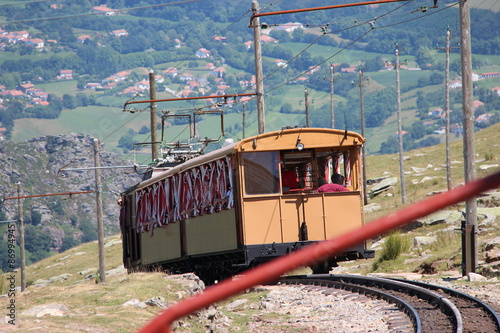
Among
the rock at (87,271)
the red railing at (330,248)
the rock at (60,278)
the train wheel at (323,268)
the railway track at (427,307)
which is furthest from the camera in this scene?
the rock at (87,271)

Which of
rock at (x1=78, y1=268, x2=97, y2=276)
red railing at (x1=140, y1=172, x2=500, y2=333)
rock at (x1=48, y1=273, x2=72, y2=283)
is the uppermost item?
red railing at (x1=140, y1=172, x2=500, y2=333)

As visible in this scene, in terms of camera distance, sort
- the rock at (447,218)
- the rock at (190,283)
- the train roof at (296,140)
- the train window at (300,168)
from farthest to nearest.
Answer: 1. the rock at (447,218)
2. the train window at (300,168)
3. the train roof at (296,140)
4. the rock at (190,283)

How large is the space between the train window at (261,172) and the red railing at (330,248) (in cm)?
1443

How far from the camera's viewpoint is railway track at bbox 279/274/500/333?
1216 cm

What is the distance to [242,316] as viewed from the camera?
1666cm

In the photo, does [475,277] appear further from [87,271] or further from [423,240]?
[87,271]

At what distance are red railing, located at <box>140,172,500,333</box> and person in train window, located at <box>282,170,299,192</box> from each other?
49.2ft

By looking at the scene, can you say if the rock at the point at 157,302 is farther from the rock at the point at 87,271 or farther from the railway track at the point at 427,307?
the rock at the point at 87,271

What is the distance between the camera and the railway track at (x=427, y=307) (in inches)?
479

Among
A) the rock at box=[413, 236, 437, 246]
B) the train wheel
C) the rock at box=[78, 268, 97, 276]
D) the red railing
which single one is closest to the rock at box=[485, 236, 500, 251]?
the rock at box=[413, 236, 437, 246]

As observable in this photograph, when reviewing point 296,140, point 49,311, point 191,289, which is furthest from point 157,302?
point 296,140

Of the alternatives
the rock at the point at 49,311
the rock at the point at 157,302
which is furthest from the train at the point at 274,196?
the rock at the point at 49,311

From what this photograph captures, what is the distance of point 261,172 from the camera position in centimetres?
1739

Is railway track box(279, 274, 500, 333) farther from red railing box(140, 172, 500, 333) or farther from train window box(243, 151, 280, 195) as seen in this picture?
red railing box(140, 172, 500, 333)
